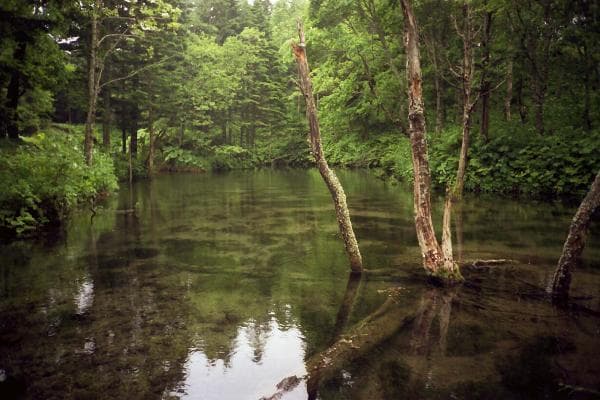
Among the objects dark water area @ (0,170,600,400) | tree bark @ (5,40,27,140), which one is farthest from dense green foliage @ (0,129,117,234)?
tree bark @ (5,40,27,140)

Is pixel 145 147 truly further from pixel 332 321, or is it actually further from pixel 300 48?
pixel 332 321

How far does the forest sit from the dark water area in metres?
0.04

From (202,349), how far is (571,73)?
73.3 feet

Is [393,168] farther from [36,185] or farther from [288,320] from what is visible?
[288,320]

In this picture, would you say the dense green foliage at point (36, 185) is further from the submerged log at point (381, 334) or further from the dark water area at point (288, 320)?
the submerged log at point (381, 334)

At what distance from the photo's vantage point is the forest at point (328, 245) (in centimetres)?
552

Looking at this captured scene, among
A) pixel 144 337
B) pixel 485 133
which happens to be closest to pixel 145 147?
pixel 485 133

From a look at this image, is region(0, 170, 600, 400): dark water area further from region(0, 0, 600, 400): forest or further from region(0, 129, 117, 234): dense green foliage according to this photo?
region(0, 129, 117, 234): dense green foliage

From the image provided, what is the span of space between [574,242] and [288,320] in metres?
4.68

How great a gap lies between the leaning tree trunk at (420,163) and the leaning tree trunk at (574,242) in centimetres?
167

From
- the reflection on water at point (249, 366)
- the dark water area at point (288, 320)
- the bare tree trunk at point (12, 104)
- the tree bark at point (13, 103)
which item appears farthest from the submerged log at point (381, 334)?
the tree bark at point (13, 103)

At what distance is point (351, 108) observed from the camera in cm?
4050

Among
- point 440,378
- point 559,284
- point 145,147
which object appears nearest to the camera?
point 440,378

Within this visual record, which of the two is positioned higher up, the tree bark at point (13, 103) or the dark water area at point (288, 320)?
the tree bark at point (13, 103)
